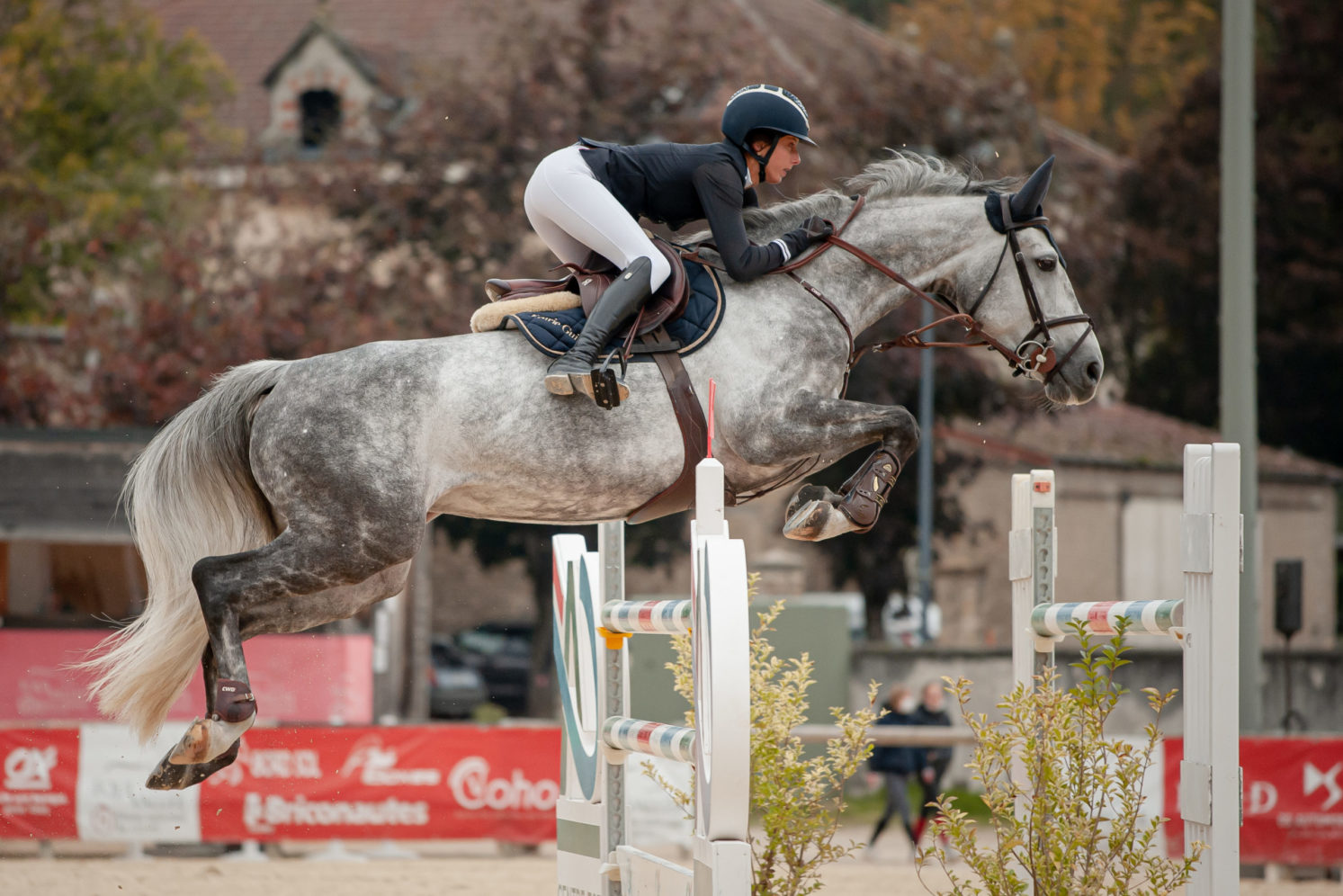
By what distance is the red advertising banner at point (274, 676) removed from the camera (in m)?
13.5

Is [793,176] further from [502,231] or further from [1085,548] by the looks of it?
[1085,548]

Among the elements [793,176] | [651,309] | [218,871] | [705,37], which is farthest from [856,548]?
[651,309]

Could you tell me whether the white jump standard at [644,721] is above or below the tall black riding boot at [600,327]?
below

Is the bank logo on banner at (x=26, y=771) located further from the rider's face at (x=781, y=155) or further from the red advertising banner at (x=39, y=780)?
the rider's face at (x=781, y=155)

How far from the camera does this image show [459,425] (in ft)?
16.0

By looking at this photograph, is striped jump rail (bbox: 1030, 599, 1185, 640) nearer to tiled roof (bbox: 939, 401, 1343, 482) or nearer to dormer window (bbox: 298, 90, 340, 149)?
tiled roof (bbox: 939, 401, 1343, 482)

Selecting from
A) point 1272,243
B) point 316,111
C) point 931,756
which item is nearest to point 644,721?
point 931,756

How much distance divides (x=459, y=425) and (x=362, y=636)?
→ 939cm

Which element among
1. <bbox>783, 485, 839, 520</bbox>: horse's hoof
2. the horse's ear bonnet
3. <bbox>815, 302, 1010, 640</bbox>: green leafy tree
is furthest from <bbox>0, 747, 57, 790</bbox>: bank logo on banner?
<bbox>815, 302, 1010, 640</bbox>: green leafy tree

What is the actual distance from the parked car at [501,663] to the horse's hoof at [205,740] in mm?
19430

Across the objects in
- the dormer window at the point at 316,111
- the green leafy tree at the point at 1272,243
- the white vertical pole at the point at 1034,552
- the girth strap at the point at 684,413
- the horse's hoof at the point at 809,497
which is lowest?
the white vertical pole at the point at 1034,552

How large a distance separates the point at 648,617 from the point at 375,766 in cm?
683

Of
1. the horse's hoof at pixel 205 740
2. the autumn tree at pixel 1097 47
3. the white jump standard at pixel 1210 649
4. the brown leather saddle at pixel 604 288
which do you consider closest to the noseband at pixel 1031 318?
the brown leather saddle at pixel 604 288

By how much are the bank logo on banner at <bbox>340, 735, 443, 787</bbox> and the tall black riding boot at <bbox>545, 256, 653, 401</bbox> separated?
715cm
